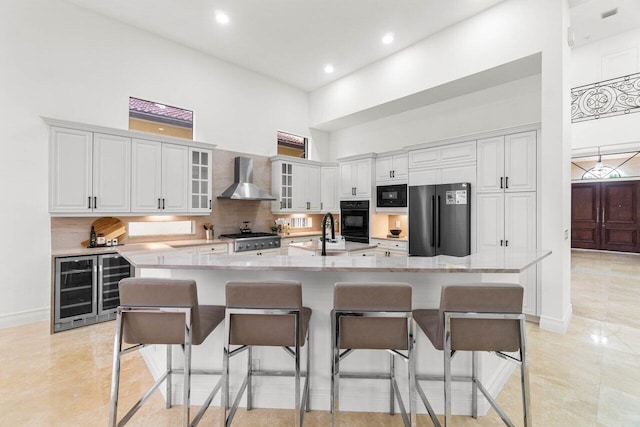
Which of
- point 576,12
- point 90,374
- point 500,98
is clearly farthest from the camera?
point 576,12

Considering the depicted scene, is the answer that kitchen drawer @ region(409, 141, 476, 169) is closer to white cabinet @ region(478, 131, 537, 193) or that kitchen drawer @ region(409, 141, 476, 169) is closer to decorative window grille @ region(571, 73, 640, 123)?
white cabinet @ region(478, 131, 537, 193)

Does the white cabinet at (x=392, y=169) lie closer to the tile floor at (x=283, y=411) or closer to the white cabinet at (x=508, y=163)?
the white cabinet at (x=508, y=163)

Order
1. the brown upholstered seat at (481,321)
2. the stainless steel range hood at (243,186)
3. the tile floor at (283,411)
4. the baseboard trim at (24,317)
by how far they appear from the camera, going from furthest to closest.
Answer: the stainless steel range hood at (243,186)
the baseboard trim at (24,317)
the tile floor at (283,411)
the brown upholstered seat at (481,321)

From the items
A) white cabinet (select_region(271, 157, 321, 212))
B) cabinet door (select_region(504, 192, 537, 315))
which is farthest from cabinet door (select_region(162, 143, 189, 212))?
cabinet door (select_region(504, 192, 537, 315))

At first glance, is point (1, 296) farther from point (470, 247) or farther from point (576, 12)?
point (576, 12)

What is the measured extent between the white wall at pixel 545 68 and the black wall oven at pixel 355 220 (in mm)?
2326

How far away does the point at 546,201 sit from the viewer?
10.9 feet

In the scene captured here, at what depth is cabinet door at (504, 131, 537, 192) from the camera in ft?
11.8

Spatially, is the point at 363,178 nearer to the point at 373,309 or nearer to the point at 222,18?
the point at 222,18

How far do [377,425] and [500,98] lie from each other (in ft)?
15.3

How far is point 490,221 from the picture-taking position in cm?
395

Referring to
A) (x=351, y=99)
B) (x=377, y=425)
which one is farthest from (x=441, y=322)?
(x=351, y=99)

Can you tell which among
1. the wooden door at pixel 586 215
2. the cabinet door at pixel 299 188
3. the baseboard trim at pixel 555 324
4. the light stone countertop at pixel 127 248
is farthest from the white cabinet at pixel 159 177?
the wooden door at pixel 586 215

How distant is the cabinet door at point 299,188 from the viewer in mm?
5867
